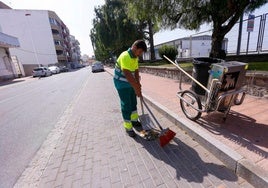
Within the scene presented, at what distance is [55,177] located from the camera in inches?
97.8

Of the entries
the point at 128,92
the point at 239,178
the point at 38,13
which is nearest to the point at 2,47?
the point at 38,13

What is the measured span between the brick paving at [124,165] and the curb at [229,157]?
8 centimetres

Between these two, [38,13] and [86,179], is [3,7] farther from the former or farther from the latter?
[86,179]

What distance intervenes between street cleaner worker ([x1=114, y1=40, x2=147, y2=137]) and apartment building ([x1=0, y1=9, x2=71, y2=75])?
127 feet

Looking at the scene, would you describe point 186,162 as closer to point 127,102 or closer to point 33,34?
point 127,102

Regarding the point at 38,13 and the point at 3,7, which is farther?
the point at 38,13

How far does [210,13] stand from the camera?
7.34 metres

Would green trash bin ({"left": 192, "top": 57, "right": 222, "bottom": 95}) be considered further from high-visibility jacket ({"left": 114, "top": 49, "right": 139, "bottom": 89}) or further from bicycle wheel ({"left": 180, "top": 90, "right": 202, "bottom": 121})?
high-visibility jacket ({"left": 114, "top": 49, "right": 139, "bottom": 89})

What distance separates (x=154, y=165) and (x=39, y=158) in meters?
2.17

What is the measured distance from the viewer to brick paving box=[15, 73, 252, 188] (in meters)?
2.22

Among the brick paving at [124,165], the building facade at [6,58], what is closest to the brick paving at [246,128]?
the brick paving at [124,165]

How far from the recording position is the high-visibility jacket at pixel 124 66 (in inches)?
118

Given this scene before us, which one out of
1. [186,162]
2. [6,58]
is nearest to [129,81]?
[186,162]

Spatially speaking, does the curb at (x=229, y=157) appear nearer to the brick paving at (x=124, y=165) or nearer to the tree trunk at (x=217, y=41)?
the brick paving at (x=124, y=165)
